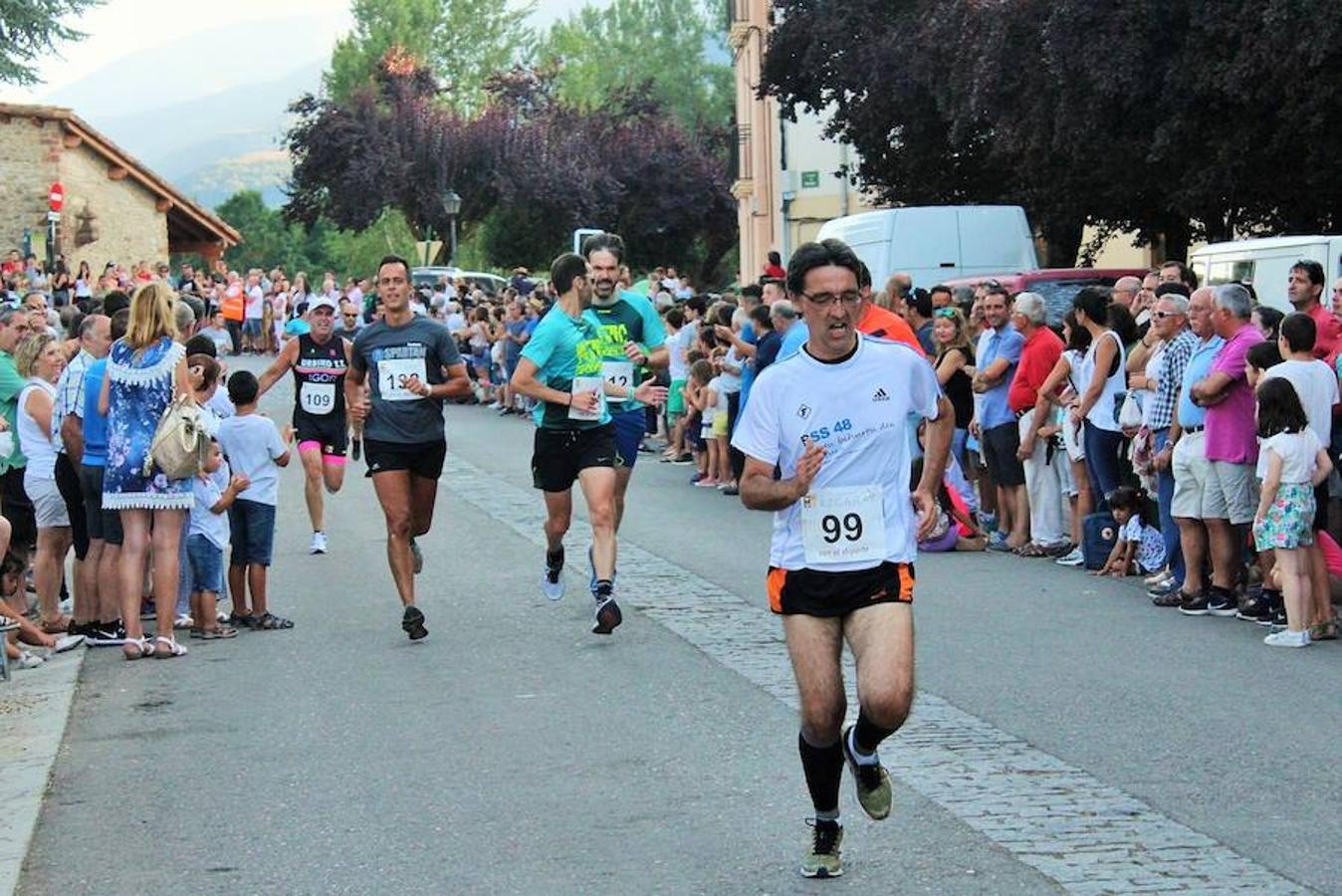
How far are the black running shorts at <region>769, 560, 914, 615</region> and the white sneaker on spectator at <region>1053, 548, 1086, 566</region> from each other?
8.65 meters

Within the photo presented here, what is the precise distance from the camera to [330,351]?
55.3 ft

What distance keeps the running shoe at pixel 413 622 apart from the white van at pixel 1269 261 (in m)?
8.42

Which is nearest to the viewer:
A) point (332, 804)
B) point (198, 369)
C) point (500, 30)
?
point (332, 804)

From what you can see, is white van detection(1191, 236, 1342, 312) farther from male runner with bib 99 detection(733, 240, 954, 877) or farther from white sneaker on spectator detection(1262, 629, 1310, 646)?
male runner with bib 99 detection(733, 240, 954, 877)

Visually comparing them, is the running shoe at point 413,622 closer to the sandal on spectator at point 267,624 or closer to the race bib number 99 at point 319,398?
the sandal on spectator at point 267,624

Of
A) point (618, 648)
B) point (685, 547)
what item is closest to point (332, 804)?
point (618, 648)

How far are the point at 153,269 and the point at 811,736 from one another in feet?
129

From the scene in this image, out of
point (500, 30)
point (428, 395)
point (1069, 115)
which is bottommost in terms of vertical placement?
point (428, 395)

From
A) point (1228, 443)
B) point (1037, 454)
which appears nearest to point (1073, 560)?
point (1037, 454)

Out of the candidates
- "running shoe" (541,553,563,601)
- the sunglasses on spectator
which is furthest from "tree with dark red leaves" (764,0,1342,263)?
the sunglasses on spectator

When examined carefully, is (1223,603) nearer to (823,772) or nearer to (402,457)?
(402,457)

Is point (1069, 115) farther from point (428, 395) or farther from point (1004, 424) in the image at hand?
point (428, 395)

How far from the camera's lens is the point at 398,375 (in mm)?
12117

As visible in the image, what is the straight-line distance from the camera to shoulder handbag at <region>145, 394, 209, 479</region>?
11523 mm
